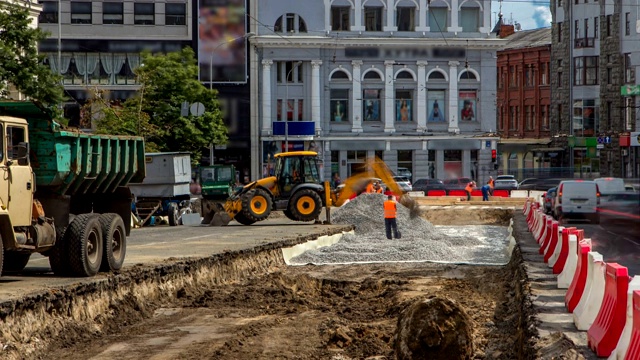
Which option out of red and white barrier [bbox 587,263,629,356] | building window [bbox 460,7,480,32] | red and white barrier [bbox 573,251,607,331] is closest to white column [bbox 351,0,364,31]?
building window [bbox 460,7,480,32]

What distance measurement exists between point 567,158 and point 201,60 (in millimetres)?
33530

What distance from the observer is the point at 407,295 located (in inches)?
829

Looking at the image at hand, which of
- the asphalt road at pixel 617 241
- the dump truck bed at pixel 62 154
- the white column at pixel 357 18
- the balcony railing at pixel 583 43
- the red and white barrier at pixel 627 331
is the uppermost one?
the white column at pixel 357 18

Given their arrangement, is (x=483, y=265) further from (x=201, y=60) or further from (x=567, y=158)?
(x=567, y=158)

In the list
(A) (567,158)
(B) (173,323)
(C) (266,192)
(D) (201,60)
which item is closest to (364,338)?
(B) (173,323)

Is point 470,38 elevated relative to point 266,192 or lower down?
elevated

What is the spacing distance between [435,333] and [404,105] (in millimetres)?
71489

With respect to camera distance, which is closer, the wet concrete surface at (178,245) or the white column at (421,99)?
the wet concrete surface at (178,245)

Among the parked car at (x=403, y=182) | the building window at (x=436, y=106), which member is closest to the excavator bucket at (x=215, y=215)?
the parked car at (x=403, y=182)

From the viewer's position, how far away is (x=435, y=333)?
43.9 feet

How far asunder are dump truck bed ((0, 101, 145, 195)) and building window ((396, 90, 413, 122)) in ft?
214

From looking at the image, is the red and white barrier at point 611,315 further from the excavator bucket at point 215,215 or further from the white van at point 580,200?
the white van at point 580,200

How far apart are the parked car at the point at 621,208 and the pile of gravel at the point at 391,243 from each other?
13.9 ft

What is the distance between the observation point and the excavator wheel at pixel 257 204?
4428 cm
